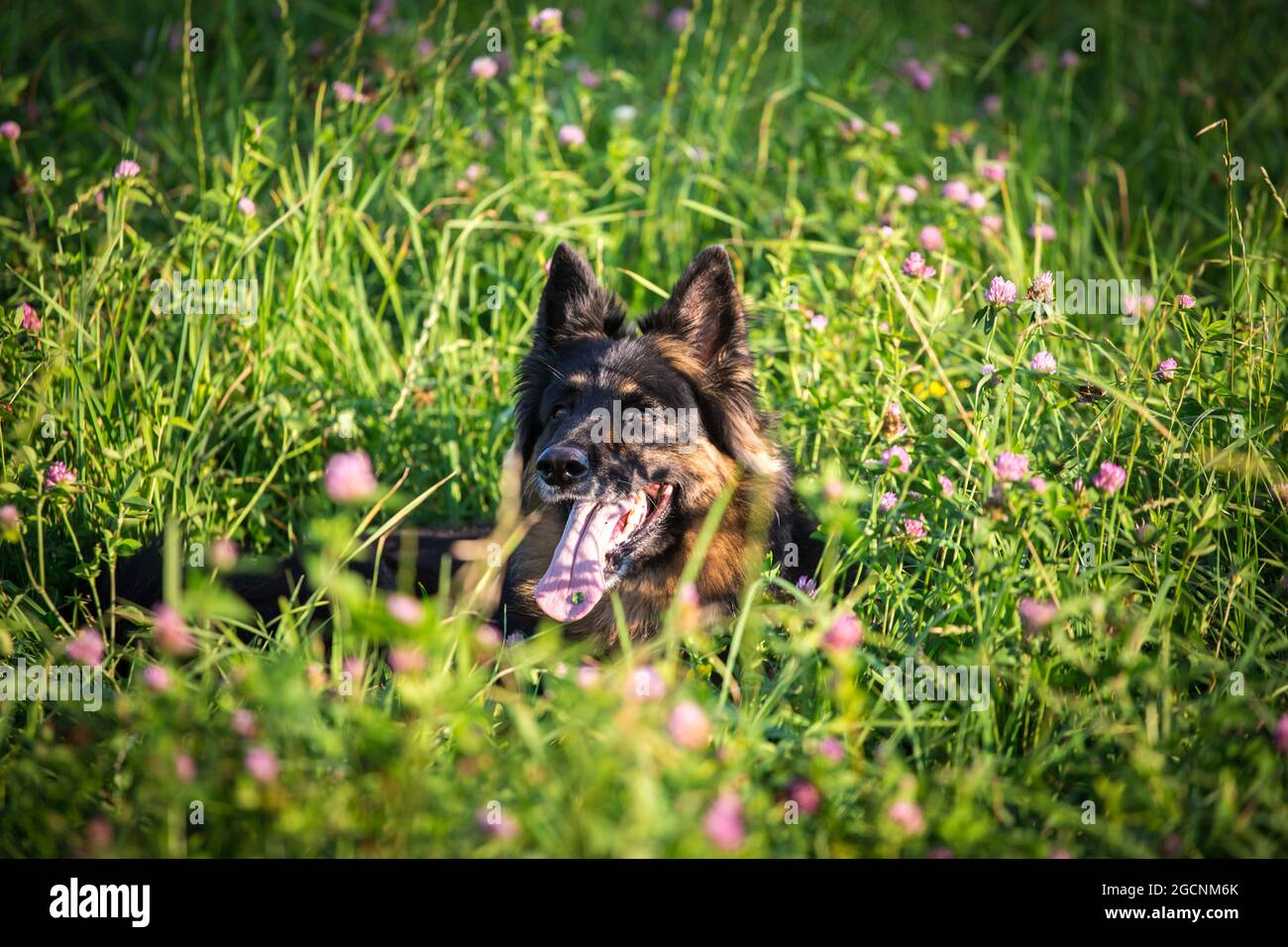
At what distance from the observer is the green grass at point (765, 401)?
2.15m

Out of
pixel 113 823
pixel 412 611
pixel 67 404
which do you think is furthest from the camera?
pixel 67 404

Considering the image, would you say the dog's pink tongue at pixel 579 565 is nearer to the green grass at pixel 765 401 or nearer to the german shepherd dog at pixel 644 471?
the german shepherd dog at pixel 644 471

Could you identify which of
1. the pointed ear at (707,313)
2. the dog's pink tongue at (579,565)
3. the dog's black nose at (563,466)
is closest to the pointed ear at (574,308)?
the pointed ear at (707,313)

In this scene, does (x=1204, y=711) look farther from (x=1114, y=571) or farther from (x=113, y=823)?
(x=113, y=823)

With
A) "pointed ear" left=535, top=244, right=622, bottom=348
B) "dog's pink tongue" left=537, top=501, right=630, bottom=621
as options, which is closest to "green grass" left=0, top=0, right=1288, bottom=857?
"dog's pink tongue" left=537, top=501, right=630, bottom=621

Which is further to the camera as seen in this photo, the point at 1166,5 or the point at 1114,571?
the point at 1166,5

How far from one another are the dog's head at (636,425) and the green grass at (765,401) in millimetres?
309

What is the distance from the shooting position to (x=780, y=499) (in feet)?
12.5

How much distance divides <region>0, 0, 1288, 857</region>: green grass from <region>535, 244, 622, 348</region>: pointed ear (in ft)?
2.32

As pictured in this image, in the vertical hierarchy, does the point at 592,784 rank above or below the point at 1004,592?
below

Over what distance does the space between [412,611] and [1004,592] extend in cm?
153

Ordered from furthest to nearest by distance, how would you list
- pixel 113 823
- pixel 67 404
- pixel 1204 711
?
pixel 67 404
pixel 1204 711
pixel 113 823
